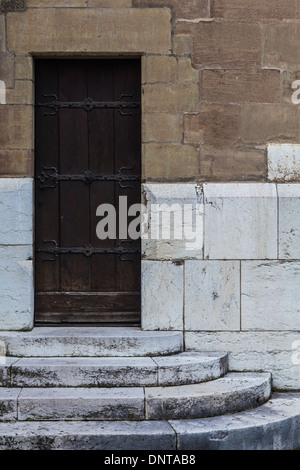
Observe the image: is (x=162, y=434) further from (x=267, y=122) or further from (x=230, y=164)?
(x=267, y=122)

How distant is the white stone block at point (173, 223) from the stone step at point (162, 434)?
122 centimetres

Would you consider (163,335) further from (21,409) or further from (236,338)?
(21,409)

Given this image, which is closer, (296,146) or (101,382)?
(101,382)

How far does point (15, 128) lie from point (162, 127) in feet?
3.51

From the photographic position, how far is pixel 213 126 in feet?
15.4

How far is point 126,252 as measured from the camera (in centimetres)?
486

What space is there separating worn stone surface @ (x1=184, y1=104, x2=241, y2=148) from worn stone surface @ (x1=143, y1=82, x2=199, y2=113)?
85 millimetres

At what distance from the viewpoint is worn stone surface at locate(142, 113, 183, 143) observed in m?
4.66

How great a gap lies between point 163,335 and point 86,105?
181cm

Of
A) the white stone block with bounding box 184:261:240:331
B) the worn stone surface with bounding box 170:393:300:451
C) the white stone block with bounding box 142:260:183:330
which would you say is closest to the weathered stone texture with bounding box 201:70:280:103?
the white stone block with bounding box 184:261:240:331

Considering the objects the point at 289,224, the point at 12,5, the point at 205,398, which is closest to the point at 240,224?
the point at 289,224

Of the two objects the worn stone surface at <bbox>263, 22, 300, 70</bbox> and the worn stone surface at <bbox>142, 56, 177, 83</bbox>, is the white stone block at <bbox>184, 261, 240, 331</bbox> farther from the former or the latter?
the worn stone surface at <bbox>263, 22, 300, 70</bbox>

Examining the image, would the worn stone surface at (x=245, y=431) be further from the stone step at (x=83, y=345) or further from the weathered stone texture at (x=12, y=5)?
the weathered stone texture at (x=12, y=5)
